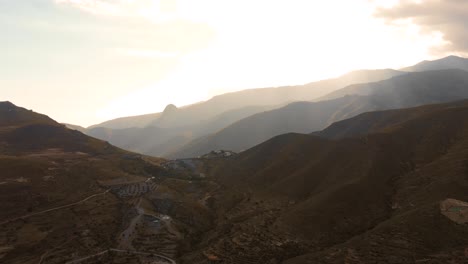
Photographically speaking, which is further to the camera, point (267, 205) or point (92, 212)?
point (267, 205)

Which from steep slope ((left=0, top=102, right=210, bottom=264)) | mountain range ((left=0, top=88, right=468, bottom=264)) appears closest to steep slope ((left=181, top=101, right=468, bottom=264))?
mountain range ((left=0, top=88, right=468, bottom=264))

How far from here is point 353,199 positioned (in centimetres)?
11162

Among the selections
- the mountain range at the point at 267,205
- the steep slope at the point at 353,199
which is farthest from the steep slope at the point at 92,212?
the steep slope at the point at 353,199

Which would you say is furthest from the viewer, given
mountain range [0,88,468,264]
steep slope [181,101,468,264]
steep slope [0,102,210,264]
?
steep slope [0,102,210,264]

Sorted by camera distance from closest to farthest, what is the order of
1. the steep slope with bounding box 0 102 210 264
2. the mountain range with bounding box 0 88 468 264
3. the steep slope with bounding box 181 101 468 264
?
the steep slope with bounding box 181 101 468 264, the mountain range with bounding box 0 88 468 264, the steep slope with bounding box 0 102 210 264

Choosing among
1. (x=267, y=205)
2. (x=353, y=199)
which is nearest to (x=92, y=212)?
(x=267, y=205)

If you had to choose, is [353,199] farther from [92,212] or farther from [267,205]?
[92,212]

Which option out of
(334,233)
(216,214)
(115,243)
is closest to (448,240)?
(334,233)

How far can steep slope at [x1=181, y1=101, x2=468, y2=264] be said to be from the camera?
7962 centimetres

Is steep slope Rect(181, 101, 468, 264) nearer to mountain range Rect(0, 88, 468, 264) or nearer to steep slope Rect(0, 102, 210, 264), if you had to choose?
mountain range Rect(0, 88, 468, 264)

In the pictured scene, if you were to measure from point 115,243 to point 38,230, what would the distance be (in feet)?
85.9

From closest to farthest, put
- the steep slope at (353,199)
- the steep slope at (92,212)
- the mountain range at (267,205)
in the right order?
the steep slope at (353,199)
the mountain range at (267,205)
the steep slope at (92,212)

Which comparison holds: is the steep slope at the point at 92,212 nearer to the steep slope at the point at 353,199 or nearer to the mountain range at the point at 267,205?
the mountain range at the point at 267,205

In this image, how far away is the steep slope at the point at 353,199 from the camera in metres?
79.6
